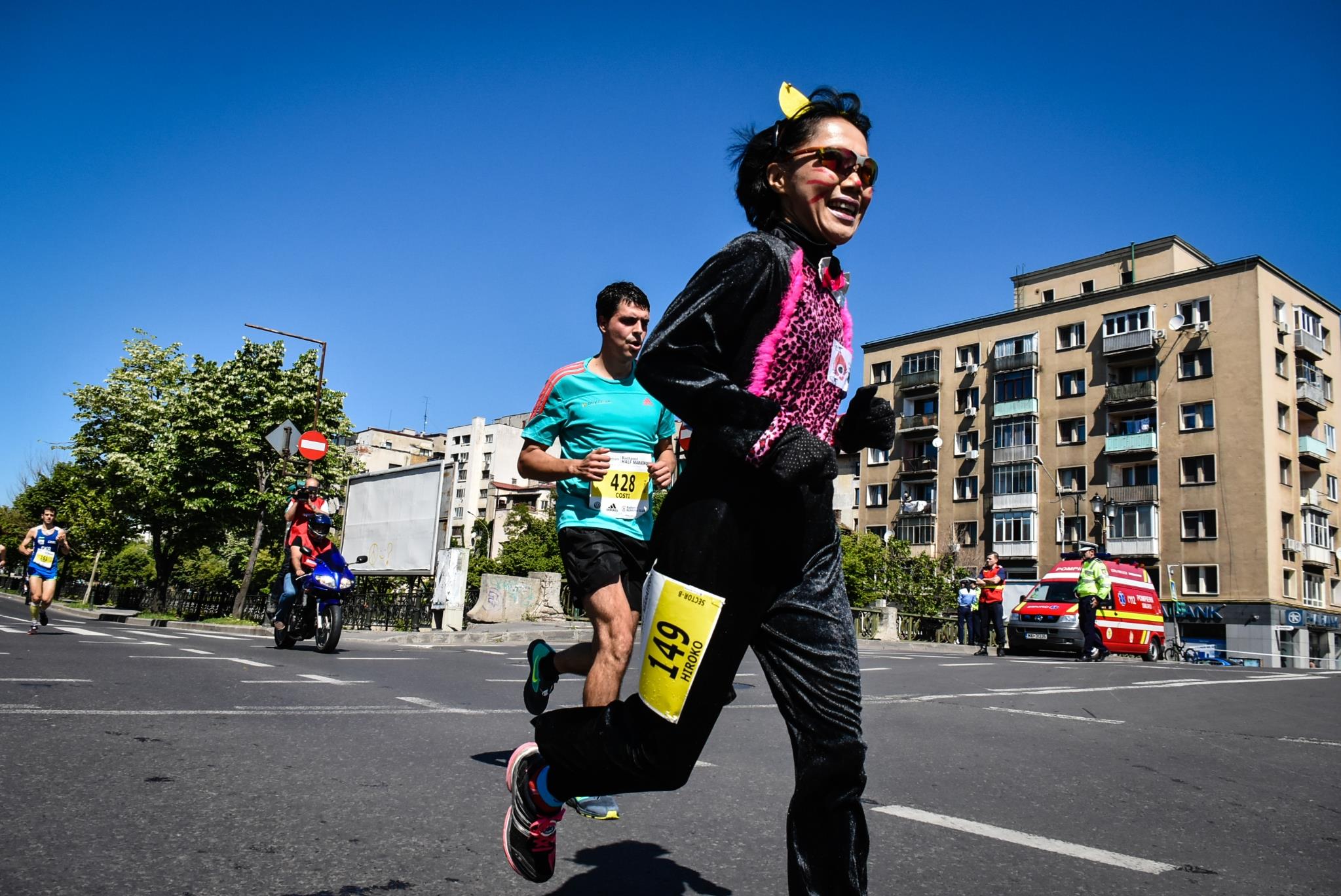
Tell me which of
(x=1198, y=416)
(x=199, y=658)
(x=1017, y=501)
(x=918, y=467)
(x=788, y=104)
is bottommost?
(x=199, y=658)

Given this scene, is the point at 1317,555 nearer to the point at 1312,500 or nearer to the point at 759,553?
the point at 1312,500

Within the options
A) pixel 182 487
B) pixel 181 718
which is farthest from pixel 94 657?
pixel 182 487

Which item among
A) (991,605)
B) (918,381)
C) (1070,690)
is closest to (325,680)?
(1070,690)

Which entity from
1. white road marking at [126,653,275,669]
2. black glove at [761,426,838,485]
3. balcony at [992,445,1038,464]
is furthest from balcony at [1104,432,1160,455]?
black glove at [761,426,838,485]

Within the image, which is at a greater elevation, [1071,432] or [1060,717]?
[1071,432]

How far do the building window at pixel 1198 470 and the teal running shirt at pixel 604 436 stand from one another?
5691 cm

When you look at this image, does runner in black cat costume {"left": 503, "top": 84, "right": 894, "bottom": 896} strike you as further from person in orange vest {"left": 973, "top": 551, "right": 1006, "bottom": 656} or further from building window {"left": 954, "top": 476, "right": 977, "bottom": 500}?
building window {"left": 954, "top": 476, "right": 977, "bottom": 500}

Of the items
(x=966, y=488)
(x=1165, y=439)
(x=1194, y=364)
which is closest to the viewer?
(x=1194, y=364)

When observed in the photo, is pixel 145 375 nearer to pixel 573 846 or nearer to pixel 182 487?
pixel 182 487

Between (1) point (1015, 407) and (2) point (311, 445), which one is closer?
(2) point (311, 445)

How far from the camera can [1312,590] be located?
5350 centimetres

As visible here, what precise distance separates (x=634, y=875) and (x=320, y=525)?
9602 mm

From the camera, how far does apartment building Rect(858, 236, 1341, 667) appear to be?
5147 cm

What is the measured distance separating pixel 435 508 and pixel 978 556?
49755 millimetres
